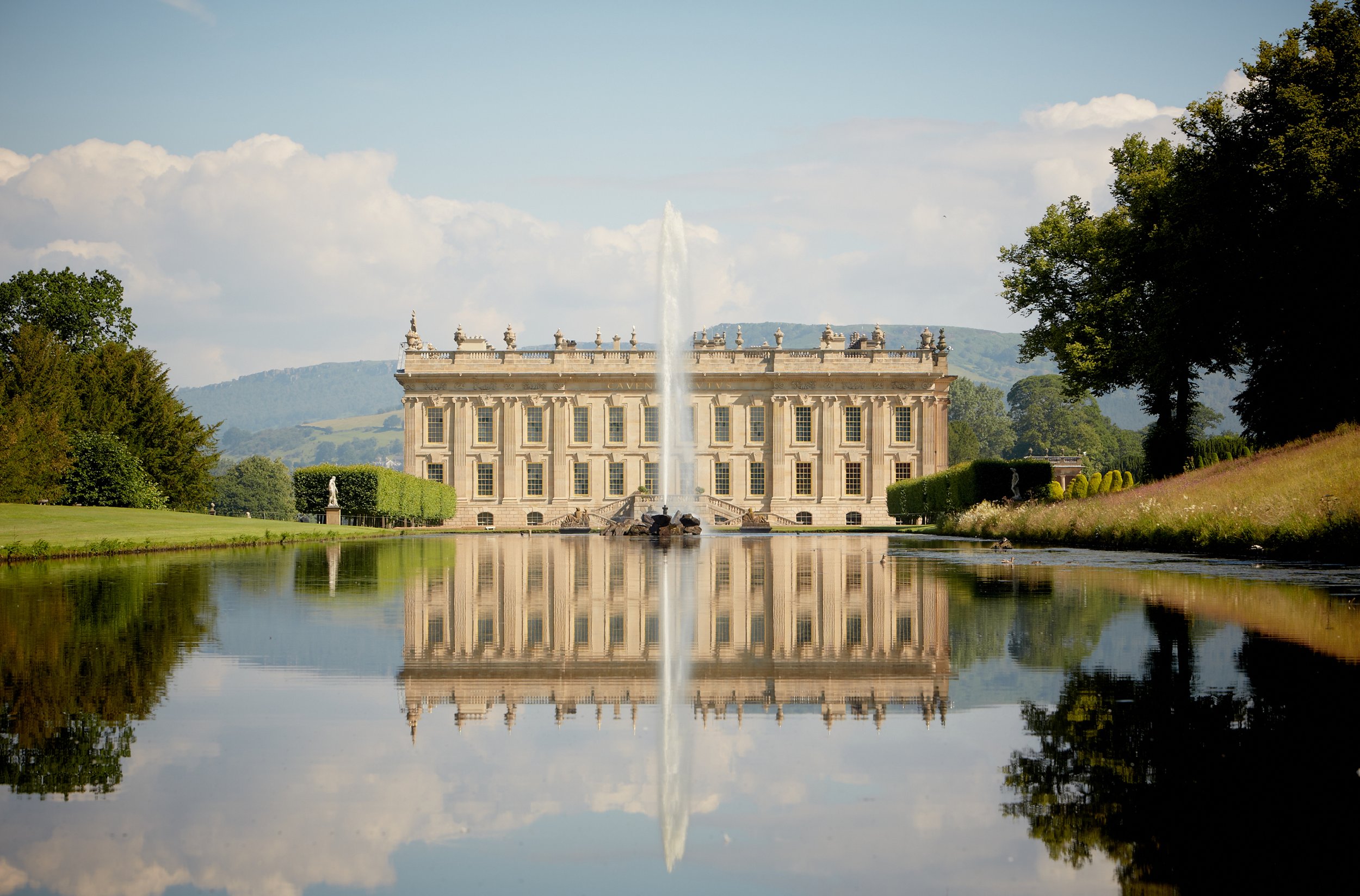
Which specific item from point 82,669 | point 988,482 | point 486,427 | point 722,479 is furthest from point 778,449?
A: point 82,669

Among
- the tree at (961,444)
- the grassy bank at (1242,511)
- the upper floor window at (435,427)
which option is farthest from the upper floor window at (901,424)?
the grassy bank at (1242,511)

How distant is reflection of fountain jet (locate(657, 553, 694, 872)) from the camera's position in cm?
470

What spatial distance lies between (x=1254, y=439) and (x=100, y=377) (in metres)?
42.2

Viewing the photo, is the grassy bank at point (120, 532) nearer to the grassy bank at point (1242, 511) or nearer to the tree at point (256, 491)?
the grassy bank at point (1242, 511)

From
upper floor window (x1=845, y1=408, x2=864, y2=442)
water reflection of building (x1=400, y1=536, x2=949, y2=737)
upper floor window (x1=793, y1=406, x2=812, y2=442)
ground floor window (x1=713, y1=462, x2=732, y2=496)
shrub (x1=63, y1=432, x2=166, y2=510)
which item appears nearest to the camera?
water reflection of building (x1=400, y1=536, x2=949, y2=737)

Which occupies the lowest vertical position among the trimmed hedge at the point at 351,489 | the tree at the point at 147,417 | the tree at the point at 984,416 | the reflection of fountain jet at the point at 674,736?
the reflection of fountain jet at the point at 674,736

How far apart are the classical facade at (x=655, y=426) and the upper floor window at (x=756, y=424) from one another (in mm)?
77

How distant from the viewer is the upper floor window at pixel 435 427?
3024 inches

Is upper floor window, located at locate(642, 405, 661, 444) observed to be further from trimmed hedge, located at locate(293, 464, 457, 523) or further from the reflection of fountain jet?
the reflection of fountain jet

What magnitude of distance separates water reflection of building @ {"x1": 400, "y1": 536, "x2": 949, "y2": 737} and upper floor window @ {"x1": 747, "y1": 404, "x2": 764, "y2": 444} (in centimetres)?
5597

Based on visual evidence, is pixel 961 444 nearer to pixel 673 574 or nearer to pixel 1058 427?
pixel 1058 427

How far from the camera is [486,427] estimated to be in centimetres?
7694

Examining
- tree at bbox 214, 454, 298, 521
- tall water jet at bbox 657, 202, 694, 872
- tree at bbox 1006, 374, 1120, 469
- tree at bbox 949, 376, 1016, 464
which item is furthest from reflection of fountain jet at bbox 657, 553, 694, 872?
tree at bbox 949, 376, 1016, 464

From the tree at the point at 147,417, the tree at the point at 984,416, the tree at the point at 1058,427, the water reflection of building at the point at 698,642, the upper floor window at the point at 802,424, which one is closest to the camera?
the water reflection of building at the point at 698,642
